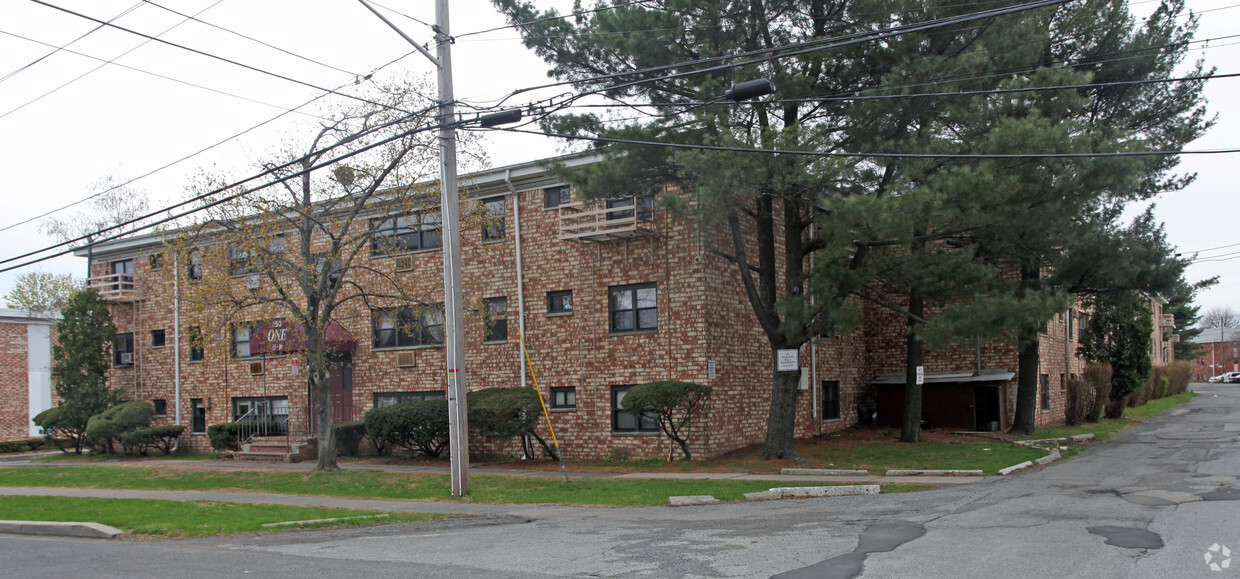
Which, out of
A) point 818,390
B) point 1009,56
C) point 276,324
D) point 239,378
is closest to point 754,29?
point 1009,56

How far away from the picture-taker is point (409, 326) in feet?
69.6

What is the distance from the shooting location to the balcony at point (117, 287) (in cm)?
3112

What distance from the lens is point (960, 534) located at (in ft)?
33.9

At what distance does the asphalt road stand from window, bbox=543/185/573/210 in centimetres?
991

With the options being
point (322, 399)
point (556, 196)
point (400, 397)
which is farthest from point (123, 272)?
point (556, 196)

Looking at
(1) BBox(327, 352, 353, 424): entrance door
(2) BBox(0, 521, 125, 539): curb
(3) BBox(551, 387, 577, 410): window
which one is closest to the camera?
(2) BBox(0, 521, 125, 539): curb

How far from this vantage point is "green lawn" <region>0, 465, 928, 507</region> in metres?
15.4

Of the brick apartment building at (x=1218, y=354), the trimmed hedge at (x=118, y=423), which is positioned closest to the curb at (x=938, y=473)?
the trimmed hedge at (x=118, y=423)

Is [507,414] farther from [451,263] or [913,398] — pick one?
[913,398]

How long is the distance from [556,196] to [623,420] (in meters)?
5.94

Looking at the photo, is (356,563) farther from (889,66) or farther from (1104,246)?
(1104,246)

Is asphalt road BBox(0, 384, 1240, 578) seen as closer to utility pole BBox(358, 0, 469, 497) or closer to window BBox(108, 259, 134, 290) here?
utility pole BBox(358, 0, 469, 497)

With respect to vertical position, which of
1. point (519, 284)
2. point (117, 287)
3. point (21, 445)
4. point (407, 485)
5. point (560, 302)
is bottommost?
point (21, 445)

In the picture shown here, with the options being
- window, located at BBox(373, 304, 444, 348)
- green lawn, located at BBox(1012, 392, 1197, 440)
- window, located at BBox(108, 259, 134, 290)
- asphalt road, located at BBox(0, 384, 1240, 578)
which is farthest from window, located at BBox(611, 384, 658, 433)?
window, located at BBox(108, 259, 134, 290)
